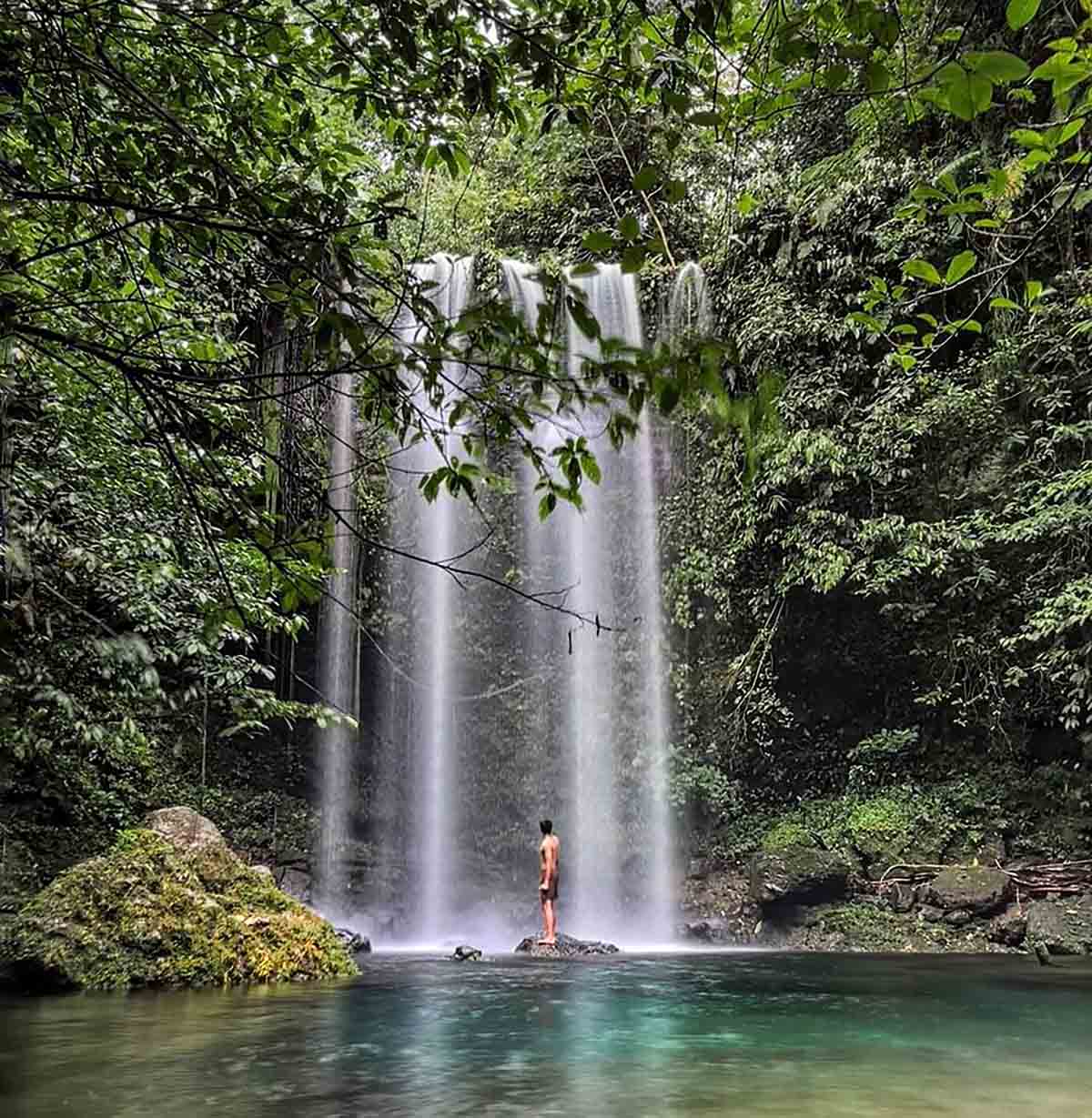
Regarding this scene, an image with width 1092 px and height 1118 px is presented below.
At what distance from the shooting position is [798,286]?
13.6 meters

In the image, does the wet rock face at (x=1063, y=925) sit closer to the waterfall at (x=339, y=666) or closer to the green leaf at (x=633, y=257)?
the waterfall at (x=339, y=666)

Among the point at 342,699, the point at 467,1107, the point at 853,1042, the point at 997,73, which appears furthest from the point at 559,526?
the point at 997,73

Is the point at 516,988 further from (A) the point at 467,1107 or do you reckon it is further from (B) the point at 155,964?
(A) the point at 467,1107

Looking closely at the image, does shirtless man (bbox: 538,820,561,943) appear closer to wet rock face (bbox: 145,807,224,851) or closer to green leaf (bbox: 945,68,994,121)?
wet rock face (bbox: 145,807,224,851)

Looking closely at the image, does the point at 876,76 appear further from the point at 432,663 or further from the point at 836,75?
A: the point at 432,663

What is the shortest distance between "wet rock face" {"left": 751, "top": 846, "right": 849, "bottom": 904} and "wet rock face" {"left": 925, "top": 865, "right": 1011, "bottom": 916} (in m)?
1.09

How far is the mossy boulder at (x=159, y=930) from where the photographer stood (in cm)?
664

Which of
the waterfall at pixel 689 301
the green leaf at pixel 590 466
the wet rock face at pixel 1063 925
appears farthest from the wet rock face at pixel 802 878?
the green leaf at pixel 590 466

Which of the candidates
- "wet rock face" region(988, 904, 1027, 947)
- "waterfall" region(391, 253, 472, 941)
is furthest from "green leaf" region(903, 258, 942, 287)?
"waterfall" region(391, 253, 472, 941)

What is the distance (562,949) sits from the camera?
377 inches

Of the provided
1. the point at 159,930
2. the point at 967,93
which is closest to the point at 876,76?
the point at 967,93

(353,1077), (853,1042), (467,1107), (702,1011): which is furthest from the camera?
(702,1011)

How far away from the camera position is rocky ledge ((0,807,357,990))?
21.8 ft

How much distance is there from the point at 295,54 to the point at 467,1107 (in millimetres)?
3667
